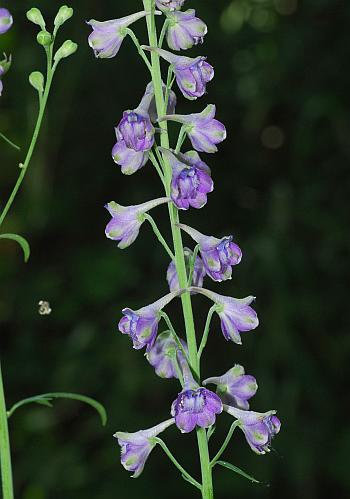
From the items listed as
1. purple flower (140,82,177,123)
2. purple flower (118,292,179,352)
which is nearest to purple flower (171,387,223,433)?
purple flower (118,292,179,352)

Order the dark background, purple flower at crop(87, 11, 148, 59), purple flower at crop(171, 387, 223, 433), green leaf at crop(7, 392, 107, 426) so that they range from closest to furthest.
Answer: purple flower at crop(171, 387, 223, 433), purple flower at crop(87, 11, 148, 59), green leaf at crop(7, 392, 107, 426), the dark background

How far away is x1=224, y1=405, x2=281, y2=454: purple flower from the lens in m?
1.62

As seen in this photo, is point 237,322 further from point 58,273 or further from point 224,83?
point 224,83

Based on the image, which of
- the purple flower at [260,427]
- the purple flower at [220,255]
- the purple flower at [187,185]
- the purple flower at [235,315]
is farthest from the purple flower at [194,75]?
the purple flower at [260,427]

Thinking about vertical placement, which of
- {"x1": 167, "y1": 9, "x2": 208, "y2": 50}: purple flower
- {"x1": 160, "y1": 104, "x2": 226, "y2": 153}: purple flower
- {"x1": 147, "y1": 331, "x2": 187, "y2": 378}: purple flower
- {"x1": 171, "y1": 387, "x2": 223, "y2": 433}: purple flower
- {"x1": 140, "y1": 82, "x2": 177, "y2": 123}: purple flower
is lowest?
{"x1": 171, "y1": 387, "x2": 223, "y2": 433}: purple flower

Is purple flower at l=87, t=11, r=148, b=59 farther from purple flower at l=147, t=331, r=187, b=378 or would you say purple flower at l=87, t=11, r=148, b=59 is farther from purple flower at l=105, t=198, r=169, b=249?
purple flower at l=147, t=331, r=187, b=378

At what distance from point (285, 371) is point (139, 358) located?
1.85 ft

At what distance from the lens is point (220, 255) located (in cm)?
157

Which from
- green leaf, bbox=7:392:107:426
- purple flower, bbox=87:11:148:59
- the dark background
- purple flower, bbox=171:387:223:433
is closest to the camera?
purple flower, bbox=171:387:223:433

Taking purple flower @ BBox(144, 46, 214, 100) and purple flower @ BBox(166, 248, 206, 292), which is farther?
purple flower @ BBox(166, 248, 206, 292)

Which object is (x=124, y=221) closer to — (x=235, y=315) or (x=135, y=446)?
(x=235, y=315)

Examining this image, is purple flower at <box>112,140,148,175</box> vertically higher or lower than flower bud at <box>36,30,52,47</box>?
lower

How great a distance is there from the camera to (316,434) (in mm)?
3729

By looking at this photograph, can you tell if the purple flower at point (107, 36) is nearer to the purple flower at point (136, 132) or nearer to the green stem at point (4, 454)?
the purple flower at point (136, 132)
